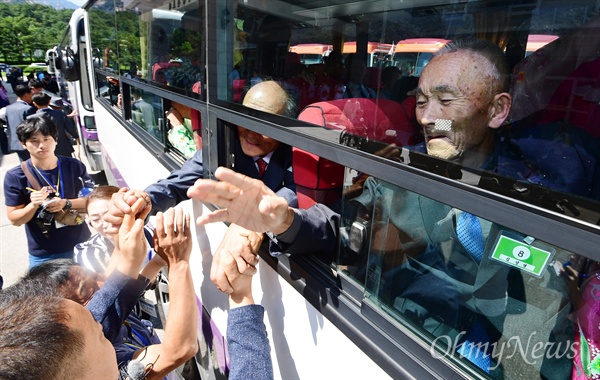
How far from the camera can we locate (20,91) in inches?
219

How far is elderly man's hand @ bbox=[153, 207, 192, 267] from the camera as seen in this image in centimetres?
157

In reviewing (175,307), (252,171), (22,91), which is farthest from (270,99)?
(22,91)

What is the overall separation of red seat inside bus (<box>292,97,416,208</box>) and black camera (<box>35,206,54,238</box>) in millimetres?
2086

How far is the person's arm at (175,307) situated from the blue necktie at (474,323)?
3.35 feet

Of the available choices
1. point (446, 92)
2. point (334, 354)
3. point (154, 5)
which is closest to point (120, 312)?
point (334, 354)

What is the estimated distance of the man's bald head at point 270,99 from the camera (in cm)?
148

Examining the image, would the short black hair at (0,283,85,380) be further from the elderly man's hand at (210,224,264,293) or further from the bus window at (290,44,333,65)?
the bus window at (290,44,333,65)

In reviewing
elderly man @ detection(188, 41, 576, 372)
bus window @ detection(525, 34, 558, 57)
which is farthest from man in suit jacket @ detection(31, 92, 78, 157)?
bus window @ detection(525, 34, 558, 57)

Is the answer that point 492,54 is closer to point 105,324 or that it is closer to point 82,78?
point 105,324

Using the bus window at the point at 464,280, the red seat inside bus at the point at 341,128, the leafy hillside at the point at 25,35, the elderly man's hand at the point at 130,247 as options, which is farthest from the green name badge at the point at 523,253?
the leafy hillside at the point at 25,35

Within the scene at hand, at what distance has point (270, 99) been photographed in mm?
1488

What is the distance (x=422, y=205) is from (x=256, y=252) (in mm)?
656

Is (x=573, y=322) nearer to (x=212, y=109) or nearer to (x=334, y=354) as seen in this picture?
(x=334, y=354)

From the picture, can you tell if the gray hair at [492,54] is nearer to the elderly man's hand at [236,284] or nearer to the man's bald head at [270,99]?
the man's bald head at [270,99]
